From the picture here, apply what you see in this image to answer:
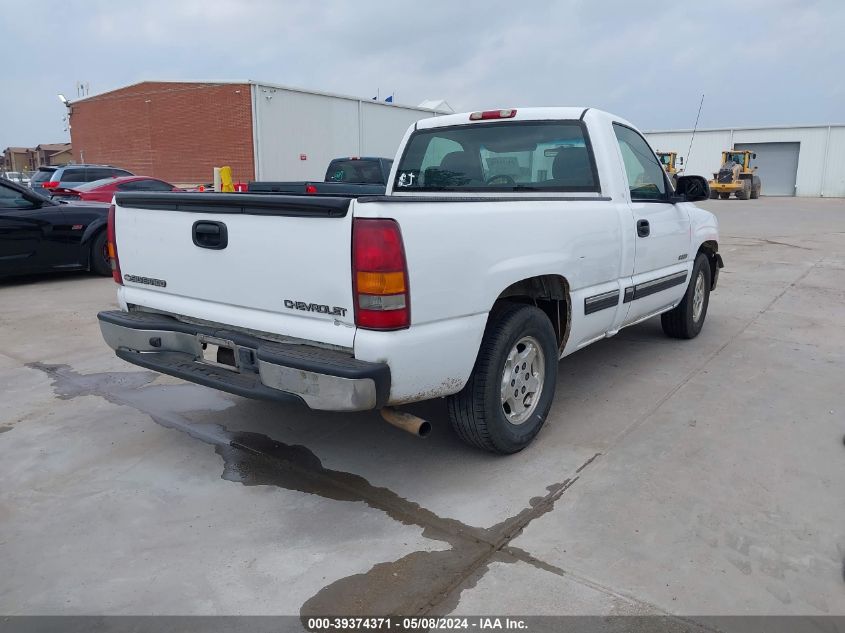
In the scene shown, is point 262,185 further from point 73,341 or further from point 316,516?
point 316,516

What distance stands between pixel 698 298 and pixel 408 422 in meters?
4.08

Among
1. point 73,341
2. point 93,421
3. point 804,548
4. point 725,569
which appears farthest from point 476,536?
point 73,341

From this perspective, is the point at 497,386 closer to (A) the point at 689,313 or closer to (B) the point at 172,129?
(A) the point at 689,313

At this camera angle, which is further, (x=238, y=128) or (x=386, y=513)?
(x=238, y=128)

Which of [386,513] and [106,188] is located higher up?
[106,188]

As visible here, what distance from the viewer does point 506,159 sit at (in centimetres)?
463

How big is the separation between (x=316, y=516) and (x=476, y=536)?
74 cm

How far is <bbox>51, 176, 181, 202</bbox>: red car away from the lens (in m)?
14.1

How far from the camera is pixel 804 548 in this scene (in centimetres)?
279

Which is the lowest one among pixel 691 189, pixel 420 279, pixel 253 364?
pixel 253 364

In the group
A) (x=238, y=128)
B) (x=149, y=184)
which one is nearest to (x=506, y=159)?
(x=149, y=184)

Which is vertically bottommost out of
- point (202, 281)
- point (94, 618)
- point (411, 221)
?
point (94, 618)

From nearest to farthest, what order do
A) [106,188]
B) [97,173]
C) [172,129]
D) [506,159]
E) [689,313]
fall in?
[506,159], [689,313], [106,188], [97,173], [172,129]

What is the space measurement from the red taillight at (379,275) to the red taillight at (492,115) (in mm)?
2323
